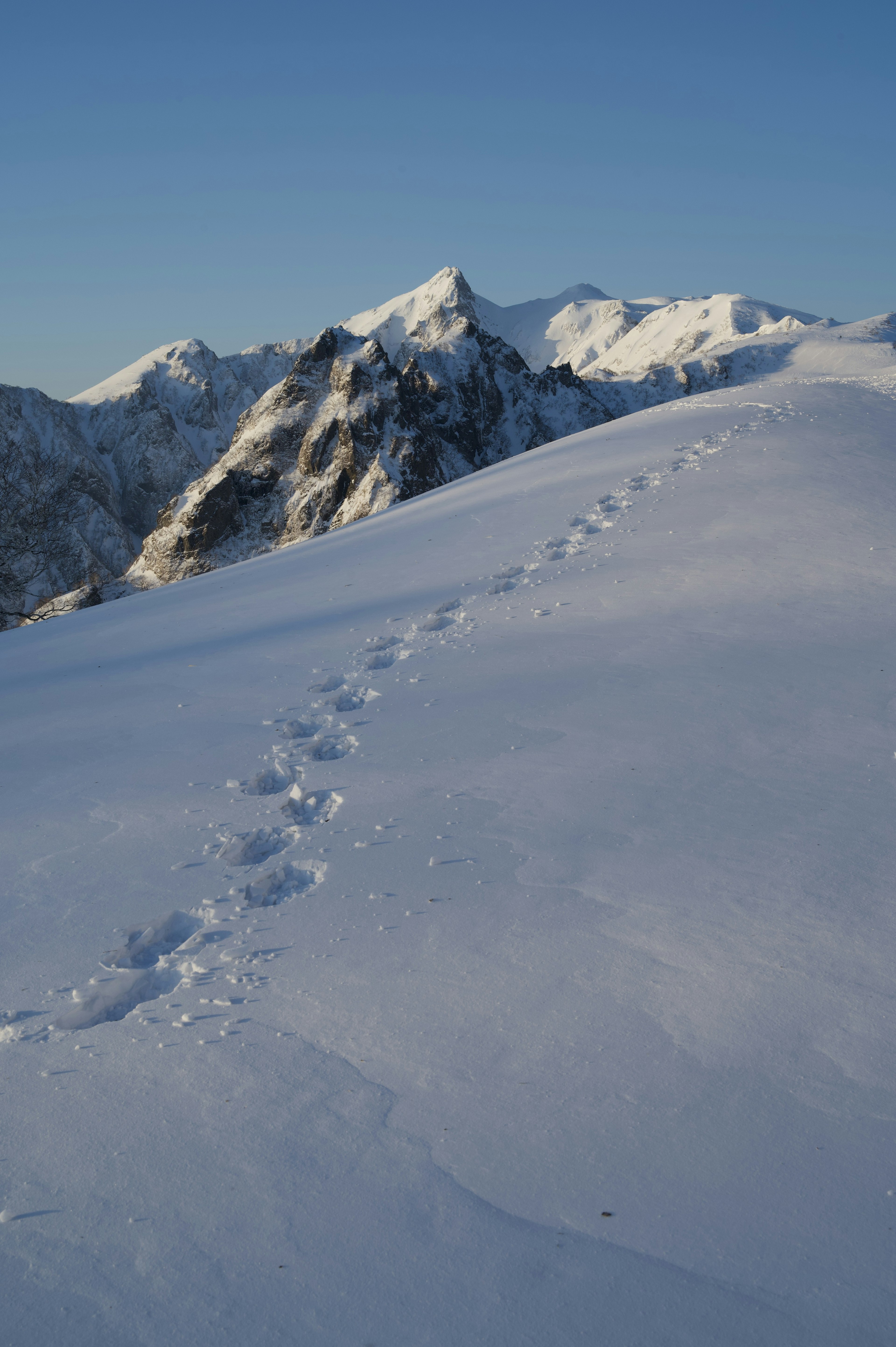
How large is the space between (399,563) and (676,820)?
18.2 feet

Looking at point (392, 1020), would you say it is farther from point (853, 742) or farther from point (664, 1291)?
point (853, 742)

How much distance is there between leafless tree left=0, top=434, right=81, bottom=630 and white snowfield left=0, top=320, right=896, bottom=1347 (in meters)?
10.7

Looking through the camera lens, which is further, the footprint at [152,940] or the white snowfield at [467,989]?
the footprint at [152,940]

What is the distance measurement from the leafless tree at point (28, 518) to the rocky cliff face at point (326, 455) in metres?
27.4

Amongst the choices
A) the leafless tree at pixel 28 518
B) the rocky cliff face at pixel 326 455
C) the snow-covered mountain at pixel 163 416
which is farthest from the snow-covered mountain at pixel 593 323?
the leafless tree at pixel 28 518

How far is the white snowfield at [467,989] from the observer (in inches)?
73.2

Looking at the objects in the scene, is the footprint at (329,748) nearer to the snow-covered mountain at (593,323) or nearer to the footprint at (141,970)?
the footprint at (141,970)

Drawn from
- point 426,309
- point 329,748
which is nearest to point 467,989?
point 329,748

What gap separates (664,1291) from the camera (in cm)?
181

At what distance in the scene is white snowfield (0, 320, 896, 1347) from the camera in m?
1.86

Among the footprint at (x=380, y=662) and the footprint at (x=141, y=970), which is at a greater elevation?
the footprint at (x=141, y=970)

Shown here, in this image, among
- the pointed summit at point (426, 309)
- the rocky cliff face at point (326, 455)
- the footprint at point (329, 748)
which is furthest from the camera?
the pointed summit at point (426, 309)

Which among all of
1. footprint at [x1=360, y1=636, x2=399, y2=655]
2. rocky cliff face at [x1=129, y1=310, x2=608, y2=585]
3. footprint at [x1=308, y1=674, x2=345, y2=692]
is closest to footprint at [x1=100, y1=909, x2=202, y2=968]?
footprint at [x1=308, y1=674, x2=345, y2=692]

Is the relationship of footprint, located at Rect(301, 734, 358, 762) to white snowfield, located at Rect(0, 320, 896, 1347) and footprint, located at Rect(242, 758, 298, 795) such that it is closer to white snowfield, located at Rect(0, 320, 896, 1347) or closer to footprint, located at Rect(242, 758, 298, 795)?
white snowfield, located at Rect(0, 320, 896, 1347)
